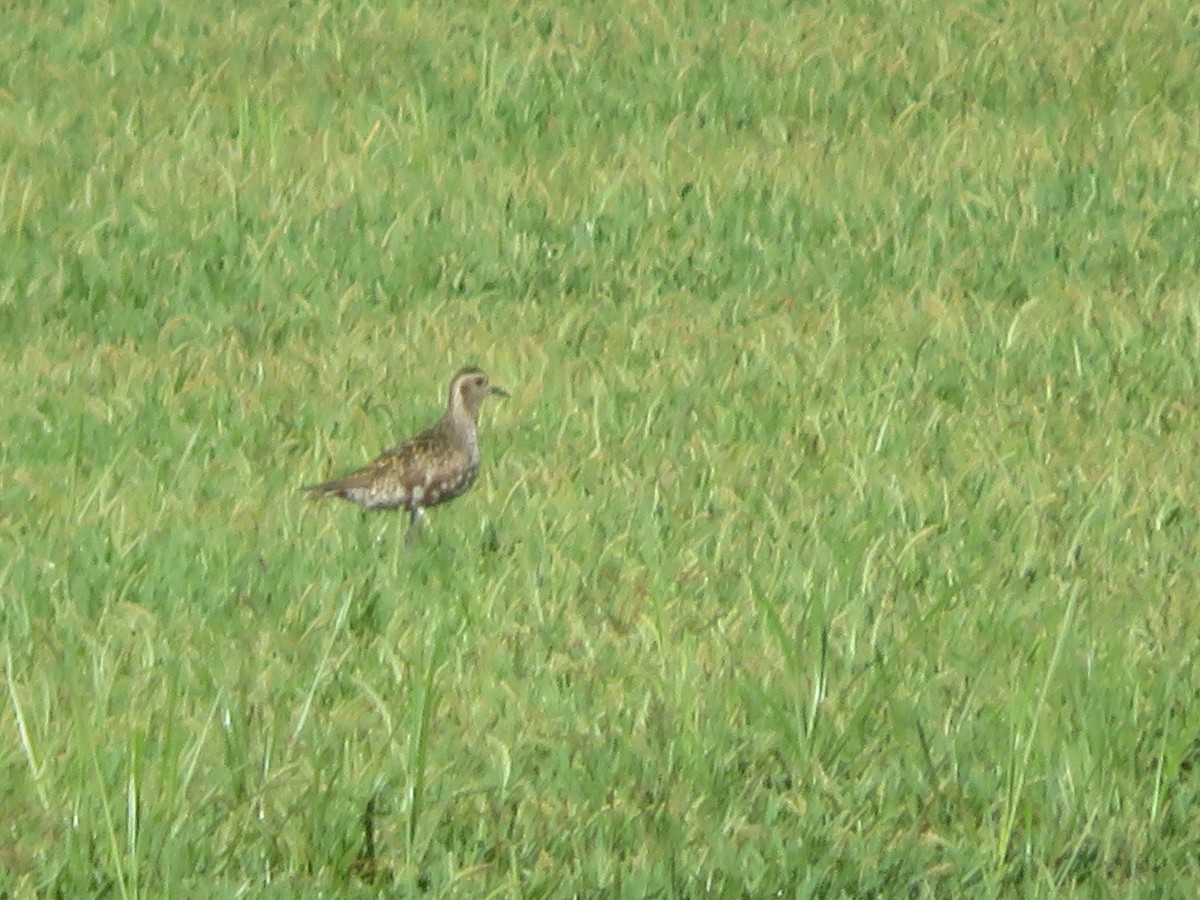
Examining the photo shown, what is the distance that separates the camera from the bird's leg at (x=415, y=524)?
6816mm

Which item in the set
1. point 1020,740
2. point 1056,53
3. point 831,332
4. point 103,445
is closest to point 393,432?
point 103,445

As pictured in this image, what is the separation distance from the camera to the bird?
6.89 meters

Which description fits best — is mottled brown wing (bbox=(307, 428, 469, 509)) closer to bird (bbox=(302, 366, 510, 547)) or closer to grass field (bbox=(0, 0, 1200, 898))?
Result: bird (bbox=(302, 366, 510, 547))

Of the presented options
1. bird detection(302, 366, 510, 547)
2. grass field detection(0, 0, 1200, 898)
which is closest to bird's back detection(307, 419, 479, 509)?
bird detection(302, 366, 510, 547)

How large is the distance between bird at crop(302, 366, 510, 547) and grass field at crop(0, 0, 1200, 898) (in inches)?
3.9

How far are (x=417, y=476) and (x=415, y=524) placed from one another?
5.5 inches

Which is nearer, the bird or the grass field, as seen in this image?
the grass field

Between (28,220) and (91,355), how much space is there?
142 cm

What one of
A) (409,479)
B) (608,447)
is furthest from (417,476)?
(608,447)

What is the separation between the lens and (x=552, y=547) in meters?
6.68

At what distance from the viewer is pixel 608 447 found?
7660 millimetres

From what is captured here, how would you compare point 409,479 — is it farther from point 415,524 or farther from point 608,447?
point 608,447

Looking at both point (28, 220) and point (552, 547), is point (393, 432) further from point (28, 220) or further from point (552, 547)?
point (28, 220)

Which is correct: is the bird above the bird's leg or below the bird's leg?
above
